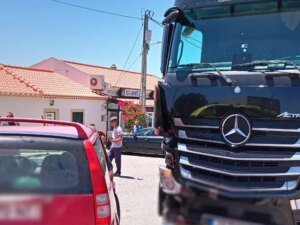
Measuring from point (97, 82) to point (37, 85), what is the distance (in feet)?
19.2

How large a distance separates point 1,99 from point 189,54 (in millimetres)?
18419

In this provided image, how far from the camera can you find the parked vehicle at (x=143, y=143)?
19078 millimetres

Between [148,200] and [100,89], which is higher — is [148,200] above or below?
below

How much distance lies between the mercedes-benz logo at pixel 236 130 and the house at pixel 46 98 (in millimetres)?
19199

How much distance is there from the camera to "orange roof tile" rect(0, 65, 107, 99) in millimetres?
23844

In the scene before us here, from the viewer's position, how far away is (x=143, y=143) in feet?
63.7

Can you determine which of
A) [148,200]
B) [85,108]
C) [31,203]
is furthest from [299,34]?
[85,108]

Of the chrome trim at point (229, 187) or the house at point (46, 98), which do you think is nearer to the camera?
the chrome trim at point (229, 187)

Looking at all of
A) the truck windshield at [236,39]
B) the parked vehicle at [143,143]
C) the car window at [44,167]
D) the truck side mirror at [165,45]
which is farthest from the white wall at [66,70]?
the car window at [44,167]

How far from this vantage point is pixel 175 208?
14.4 feet

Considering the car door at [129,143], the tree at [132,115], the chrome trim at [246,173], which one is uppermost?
the tree at [132,115]

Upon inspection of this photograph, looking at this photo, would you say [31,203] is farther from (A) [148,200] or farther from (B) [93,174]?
(A) [148,200]

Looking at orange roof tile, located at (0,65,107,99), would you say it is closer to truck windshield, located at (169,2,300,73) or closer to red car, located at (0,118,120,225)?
truck windshield, located at (169,2,300,73)

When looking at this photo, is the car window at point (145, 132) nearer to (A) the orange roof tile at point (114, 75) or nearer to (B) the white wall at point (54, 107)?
(B) the white wall at point (54, 107)
